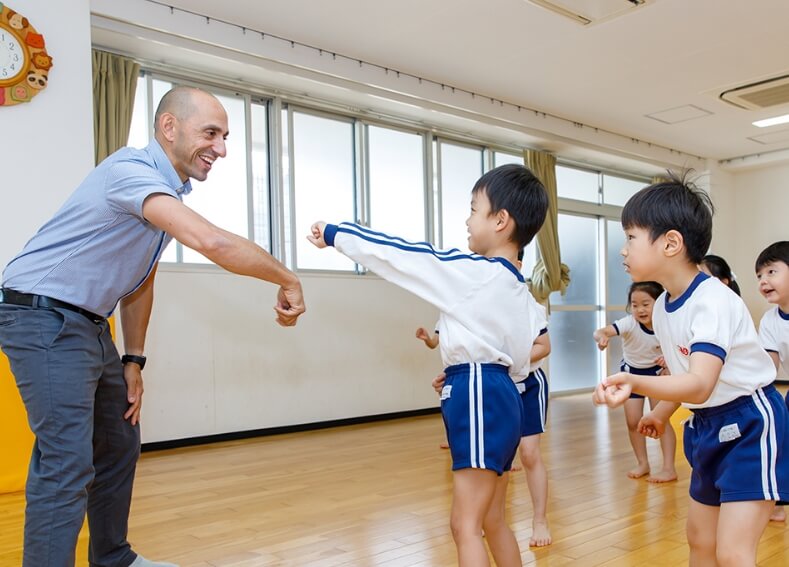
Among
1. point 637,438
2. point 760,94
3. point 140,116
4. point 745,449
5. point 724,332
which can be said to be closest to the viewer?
point 724,332

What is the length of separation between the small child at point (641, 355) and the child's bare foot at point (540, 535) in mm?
1139

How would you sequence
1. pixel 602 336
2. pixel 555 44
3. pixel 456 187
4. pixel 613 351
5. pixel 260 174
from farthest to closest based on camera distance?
pixel 613 351, pixel 456 187, pixel 260 174, pixel 555 44, pixel 602 336

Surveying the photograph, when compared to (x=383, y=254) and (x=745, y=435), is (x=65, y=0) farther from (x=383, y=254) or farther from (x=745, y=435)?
(x=745, y=435)

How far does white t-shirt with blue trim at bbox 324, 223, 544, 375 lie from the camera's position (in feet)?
4.84

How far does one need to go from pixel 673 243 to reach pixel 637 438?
247cm

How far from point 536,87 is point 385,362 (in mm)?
2851

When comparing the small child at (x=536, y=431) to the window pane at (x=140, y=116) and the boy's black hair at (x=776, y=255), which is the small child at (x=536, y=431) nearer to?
the boy's black hair at (x=776, y=255)

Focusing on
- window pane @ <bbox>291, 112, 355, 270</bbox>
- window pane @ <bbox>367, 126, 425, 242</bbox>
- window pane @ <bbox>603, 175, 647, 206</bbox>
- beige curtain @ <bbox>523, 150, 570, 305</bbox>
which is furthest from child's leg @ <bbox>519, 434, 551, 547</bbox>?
window pane @ <bbox>603, 175, 647, 206</bbox>

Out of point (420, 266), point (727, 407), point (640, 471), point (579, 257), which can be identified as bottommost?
point (640, 471)

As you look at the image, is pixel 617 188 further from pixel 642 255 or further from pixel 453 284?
pixel 453 284

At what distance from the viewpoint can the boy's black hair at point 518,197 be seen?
1.63 m

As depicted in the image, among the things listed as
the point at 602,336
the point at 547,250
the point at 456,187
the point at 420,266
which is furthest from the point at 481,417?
the point at 547,250

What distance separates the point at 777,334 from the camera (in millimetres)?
2658

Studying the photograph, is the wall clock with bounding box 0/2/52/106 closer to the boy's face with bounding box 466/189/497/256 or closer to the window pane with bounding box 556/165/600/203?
the boy's face with bounding box 466/189/497/256
